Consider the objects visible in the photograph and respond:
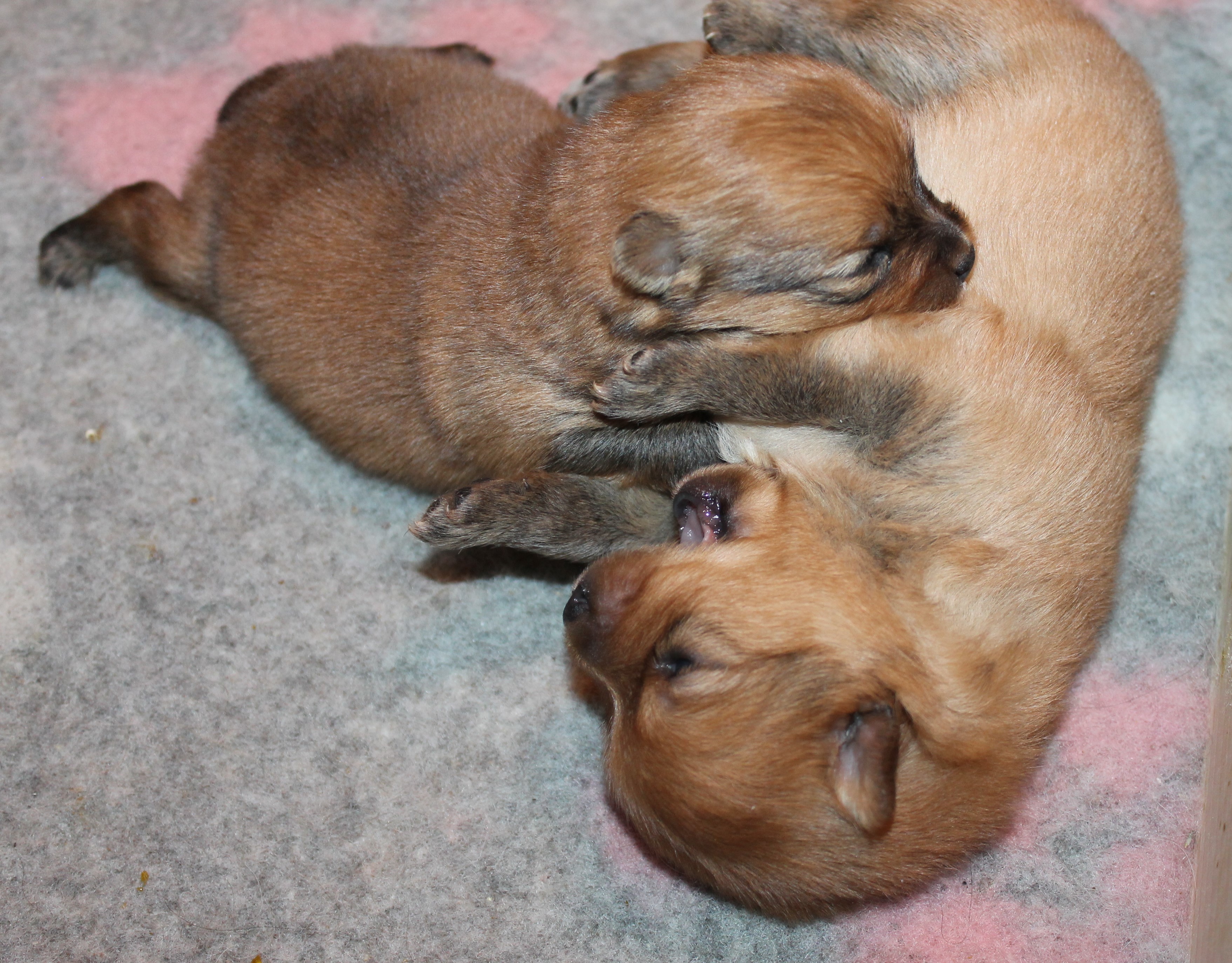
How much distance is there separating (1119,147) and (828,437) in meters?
1.16

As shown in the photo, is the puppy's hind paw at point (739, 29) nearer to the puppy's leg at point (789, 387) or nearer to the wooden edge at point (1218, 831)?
the puppy's leg at point (789, 387)

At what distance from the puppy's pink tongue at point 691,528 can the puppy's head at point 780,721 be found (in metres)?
0.06

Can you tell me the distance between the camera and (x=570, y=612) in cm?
275

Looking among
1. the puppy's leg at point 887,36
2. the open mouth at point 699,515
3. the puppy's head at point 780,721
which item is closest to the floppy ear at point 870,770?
the puppy's head at point 780,721

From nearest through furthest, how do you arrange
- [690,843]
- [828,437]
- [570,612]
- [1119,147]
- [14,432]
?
[690,843], [570,612], [828,437], [1119,147], [14,432]

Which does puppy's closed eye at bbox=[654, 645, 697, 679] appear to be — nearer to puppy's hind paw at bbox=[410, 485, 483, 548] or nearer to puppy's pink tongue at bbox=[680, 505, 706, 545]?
puppy's pink tongue at bbox=[680, 505, 706, 545]

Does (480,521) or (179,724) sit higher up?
(480,521)

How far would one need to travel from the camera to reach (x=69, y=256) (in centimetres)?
393

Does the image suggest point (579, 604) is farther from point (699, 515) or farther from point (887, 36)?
point (887, 36)

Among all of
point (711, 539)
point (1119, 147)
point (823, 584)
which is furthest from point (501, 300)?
point (1119, 147)

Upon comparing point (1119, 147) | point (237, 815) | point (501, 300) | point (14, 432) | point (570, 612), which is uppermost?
point (1119, 147)

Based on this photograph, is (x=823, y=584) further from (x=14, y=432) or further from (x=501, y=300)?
(x=14, y=432)

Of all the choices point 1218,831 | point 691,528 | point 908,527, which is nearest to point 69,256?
point 691,528

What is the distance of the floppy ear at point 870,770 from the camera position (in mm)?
2326
